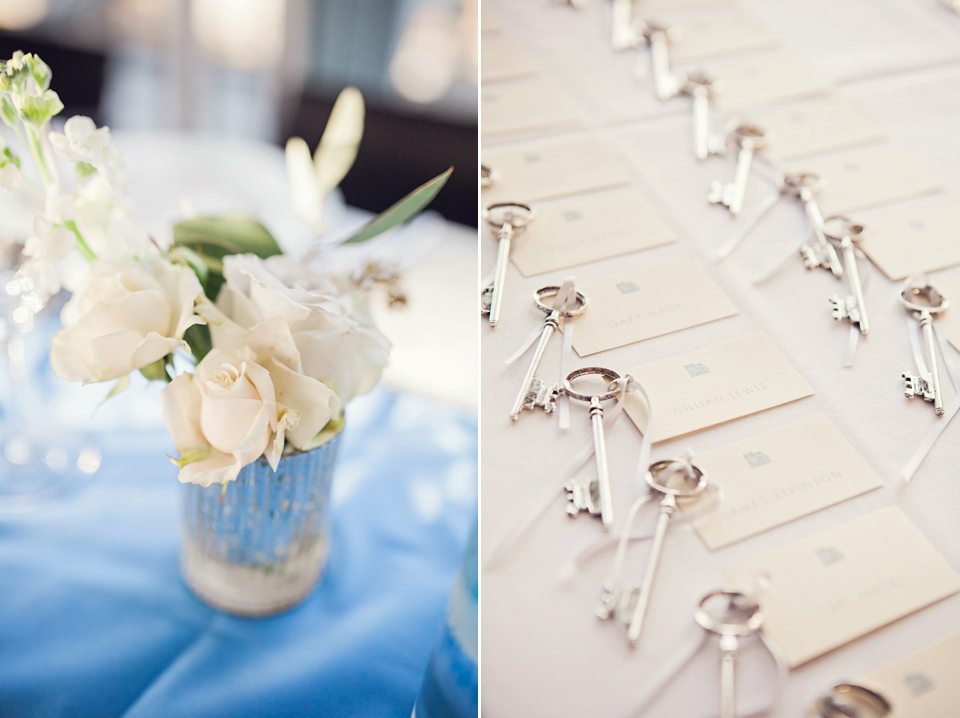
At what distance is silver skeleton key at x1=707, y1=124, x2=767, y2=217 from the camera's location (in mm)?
668

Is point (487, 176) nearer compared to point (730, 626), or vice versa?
point (730, 626)

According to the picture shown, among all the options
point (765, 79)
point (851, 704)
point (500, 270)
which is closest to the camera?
A: point (851, 704)

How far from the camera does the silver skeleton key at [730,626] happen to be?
38cm

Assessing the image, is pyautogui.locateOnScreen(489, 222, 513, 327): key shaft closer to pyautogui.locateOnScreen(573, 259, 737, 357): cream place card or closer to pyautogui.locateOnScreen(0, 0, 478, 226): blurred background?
pyautogui.locateOnScreen(573, 259, 737, 357): cream place card

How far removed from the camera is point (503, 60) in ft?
2.73

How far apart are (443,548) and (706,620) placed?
418 millimetres

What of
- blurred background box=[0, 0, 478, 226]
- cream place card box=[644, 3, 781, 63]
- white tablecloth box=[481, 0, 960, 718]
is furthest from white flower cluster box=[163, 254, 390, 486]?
blurred background box=[0, 0, 478, 226]

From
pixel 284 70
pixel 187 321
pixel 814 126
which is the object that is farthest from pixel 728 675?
pixel 284 70

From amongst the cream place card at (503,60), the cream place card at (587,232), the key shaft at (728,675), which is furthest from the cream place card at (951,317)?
the cream place card at (503,60)

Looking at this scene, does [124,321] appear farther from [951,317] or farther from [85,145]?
[951,317]

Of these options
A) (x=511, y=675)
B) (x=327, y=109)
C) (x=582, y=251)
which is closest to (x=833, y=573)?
(x=511, y=675)

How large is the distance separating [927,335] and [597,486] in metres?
0.29

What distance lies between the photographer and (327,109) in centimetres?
223

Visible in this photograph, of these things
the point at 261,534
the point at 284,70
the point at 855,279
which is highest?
the point at 855,279
